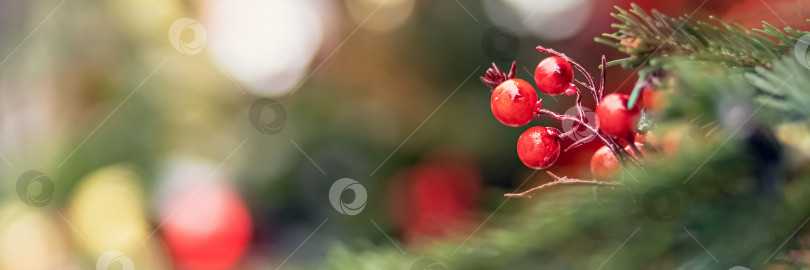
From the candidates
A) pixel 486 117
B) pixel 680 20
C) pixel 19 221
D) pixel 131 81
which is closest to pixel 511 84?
pixel 680 20

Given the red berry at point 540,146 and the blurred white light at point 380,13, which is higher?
the blurred white light at point 380,13

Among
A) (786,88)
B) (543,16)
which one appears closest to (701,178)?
(786,88)

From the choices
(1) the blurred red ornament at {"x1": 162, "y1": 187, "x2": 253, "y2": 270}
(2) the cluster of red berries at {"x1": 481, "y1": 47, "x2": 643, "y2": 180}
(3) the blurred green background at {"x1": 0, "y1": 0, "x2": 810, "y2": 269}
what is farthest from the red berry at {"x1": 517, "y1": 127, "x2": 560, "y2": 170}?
(1) the blurred red ornament at {"x1": 162, "y1": 187, "x2": 253, "y2": 270}

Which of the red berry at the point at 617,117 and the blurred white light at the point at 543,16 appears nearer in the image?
the red berry at the point at 617,117

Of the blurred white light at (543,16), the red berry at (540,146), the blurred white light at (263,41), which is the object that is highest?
the blurred white light at (263,41)

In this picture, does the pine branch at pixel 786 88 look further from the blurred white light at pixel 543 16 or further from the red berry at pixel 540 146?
the blurred white light at pixel 543 16

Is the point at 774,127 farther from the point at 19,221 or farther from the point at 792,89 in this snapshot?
the point at 19,221

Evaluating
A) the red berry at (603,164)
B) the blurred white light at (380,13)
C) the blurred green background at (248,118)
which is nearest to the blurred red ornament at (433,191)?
the blurred green background at (248,118)

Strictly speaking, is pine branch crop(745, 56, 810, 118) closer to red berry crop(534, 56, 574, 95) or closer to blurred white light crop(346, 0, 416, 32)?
red berry crop(534, 56, 574, 95)
